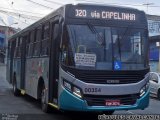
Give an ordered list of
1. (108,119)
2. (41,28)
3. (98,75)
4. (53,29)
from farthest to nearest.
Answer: (41,28), (53,29), (108,119), (98,75)

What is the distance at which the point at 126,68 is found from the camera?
10750 millimetres

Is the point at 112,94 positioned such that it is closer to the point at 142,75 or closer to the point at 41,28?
the point at 142,75

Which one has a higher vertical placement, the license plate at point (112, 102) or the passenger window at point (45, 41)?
the passenger window at point (45, 41)

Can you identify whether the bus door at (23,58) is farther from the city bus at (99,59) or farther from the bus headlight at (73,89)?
the bus headlight at (73,89)

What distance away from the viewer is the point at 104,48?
35.1ft

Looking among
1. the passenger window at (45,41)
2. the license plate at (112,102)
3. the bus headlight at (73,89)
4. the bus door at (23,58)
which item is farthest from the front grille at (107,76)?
the bus door at (23,58)

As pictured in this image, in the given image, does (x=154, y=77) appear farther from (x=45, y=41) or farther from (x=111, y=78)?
(x=111, y=78)

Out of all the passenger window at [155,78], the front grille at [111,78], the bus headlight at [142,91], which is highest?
the front grille at [111,78]

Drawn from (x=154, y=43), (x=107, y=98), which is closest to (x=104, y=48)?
(x=107, y=98)

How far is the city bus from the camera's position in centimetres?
1041

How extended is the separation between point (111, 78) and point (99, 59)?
22.2 inches

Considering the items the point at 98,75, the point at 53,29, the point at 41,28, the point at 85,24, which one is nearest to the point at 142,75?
the point at 98,75

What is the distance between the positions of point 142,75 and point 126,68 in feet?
1.62

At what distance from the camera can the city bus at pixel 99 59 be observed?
34.2 ft
